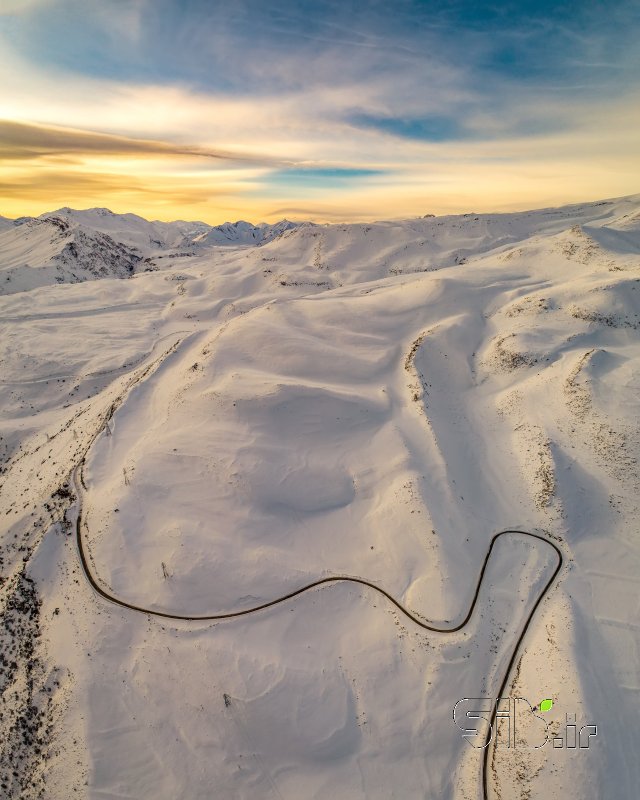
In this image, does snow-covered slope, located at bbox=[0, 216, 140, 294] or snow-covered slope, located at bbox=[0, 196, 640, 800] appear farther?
snow-covered slope, located at bbox=[0, 216, 140, 294]

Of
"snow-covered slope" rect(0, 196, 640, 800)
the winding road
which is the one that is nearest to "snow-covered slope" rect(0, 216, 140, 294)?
"snow-covered slope" rect(0, 196, 640, 800)

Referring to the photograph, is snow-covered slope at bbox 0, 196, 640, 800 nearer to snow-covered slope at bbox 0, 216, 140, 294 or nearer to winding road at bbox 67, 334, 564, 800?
winding road at bbox 67, 334, 564, 800

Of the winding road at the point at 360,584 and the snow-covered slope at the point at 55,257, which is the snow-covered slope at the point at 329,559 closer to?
the winding road at the point at 360,584

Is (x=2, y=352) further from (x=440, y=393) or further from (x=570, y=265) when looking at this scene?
(x=570, y=265)

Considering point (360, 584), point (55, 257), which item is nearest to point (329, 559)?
point (360, 584)

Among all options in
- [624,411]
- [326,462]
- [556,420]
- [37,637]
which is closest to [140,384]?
[326,462]

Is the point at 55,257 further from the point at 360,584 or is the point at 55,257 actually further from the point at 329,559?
the point at 360,584

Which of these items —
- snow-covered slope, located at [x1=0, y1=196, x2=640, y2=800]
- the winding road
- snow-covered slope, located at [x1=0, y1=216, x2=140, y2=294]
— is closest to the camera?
snow-covered slope, located at [x1=0, y1=196, x2=640, y2=800]

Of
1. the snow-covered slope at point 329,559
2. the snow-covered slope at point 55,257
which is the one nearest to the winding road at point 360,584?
the snow-covered slope at point 329,559
